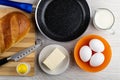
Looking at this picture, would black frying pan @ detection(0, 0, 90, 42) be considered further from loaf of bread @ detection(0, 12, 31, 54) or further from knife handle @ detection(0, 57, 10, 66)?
knife handle @ detection(0, 57, 10, 66)

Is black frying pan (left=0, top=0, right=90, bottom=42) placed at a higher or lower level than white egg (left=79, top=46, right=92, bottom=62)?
higher

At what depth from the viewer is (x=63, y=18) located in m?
1.09

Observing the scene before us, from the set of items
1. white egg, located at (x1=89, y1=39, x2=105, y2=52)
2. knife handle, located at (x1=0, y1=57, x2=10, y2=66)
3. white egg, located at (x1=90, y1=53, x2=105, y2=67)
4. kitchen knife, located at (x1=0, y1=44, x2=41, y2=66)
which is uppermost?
white egg, located at (x1=89, y1=39, x2=105, y2=52)

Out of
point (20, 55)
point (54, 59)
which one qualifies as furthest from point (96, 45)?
point (20, 55)

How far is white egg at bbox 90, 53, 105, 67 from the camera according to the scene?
1.03 meters

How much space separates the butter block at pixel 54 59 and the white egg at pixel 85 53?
0.07m

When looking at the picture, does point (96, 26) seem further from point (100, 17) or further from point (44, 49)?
point (44, 49)

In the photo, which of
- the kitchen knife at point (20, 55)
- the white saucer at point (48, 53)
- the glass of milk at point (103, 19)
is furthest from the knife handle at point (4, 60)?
the glass of milk at point (103, 19)

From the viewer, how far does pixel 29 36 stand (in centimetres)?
107

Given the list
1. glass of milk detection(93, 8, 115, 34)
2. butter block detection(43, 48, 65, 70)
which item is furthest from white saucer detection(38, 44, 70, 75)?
glass of milk detection(93, 8, 115, 34)

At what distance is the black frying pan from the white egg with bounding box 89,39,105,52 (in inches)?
2.7

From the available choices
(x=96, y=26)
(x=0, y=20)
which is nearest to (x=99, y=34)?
(x=96, y=26)

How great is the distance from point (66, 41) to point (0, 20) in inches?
9.7

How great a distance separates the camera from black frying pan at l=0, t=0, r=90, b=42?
1.07 metres
